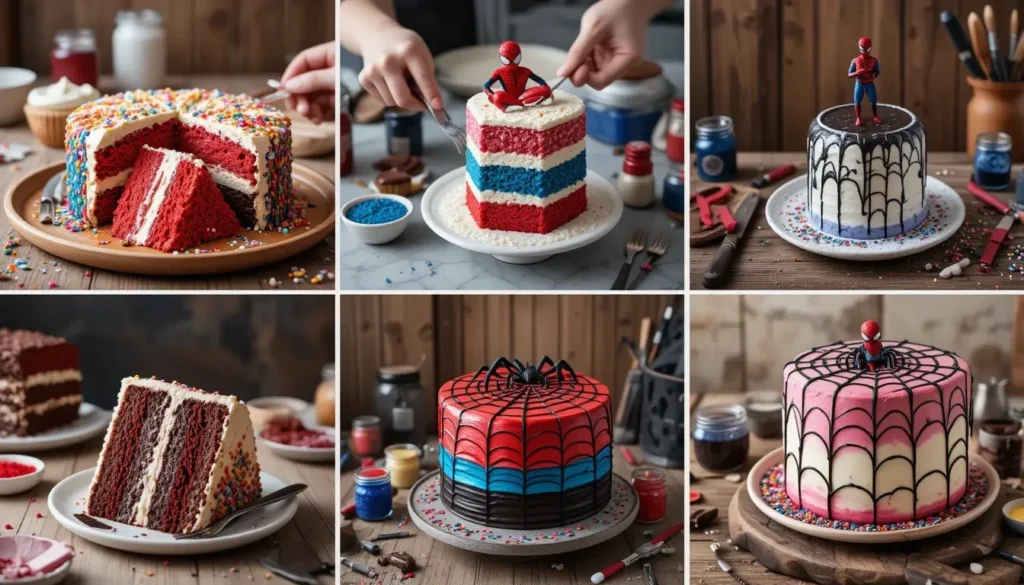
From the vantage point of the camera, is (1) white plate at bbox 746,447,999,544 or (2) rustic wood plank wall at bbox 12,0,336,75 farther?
(2) rustic wood plank wall at bbox 12,0,336,75

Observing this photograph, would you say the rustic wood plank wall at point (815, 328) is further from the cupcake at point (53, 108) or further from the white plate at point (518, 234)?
the cupcake at point (53, 108)

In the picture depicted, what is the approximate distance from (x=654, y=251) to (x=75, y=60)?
205 cm

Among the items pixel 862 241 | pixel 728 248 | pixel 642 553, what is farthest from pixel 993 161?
pixel 642 553

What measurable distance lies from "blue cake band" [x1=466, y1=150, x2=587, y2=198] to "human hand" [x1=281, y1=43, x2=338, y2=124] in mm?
688

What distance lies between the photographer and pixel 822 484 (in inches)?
86.0

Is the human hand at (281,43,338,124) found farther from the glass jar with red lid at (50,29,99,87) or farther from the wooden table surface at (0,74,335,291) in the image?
the glass jar with red lid at (50,29,99,87)

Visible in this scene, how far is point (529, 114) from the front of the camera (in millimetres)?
2307

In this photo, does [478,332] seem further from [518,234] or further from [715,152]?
[715,152]

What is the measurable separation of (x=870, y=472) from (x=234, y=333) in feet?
6.06

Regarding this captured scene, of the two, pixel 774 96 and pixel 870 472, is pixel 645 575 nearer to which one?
pixel 870 472

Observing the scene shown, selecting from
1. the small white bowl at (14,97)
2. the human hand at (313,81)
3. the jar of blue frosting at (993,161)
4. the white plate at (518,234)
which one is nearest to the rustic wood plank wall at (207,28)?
the small white bowl at (14,97)

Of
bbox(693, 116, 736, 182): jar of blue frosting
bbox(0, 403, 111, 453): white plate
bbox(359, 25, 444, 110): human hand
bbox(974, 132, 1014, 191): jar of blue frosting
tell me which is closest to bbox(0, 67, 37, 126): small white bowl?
bbox(0, 403, 111, 453): white plate

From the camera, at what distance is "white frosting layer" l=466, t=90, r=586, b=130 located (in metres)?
2.28

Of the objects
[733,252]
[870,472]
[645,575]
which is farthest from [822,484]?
[733,252]
